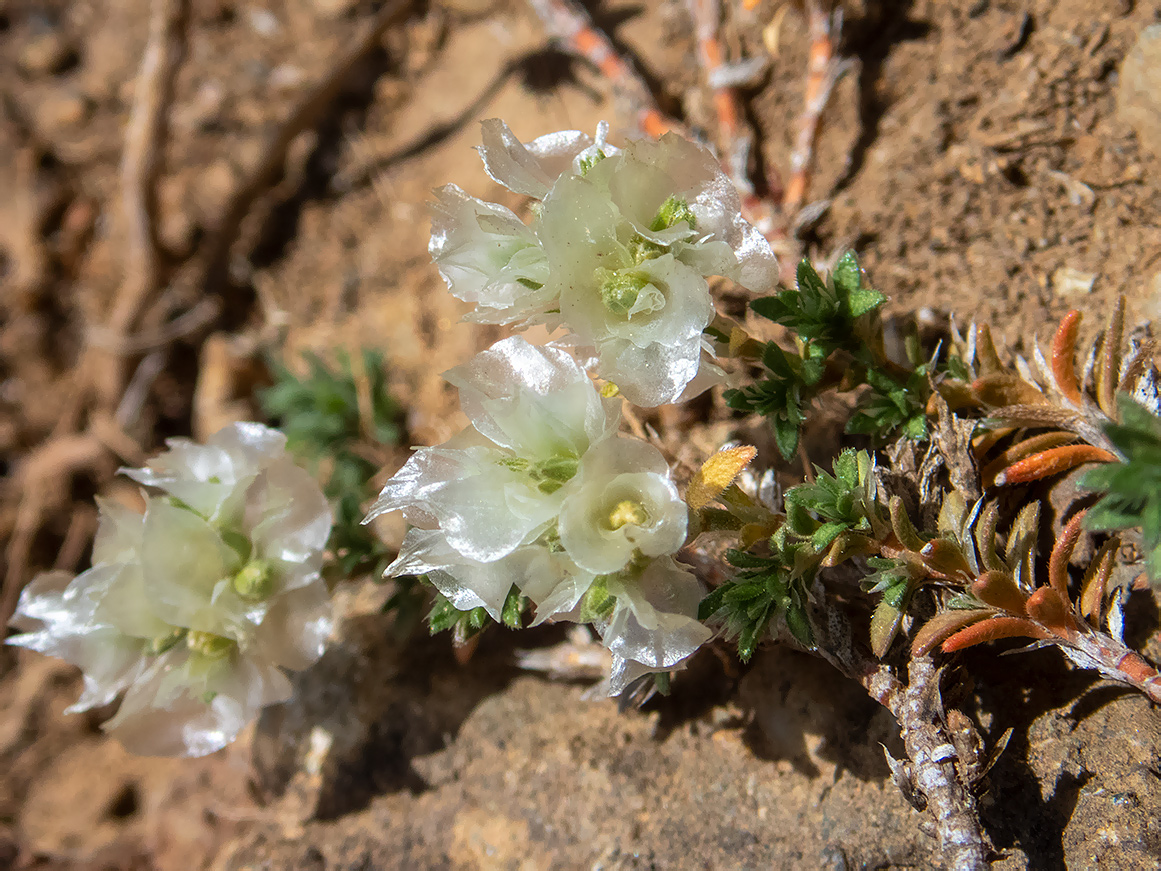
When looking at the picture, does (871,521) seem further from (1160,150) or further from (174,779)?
(174,779)

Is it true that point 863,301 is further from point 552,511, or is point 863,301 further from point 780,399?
point 552,511

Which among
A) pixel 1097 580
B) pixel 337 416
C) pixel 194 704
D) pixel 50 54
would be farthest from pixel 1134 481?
pixel 50 54

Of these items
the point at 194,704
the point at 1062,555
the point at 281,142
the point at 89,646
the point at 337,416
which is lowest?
the point at 337,416

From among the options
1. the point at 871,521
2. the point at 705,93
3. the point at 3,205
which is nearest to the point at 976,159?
the point at 705,93

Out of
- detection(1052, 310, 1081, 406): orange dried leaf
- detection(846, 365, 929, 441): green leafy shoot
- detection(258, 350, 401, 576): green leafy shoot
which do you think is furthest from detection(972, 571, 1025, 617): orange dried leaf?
detection(258, 350, 401, 576): green leafy shoot

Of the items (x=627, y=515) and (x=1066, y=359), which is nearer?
(x=627, y=515)

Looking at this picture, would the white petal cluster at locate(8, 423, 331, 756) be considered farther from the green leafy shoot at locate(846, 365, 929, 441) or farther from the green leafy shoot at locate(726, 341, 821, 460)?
the green leafy shoot at locate(846, 365, 929, 441)
